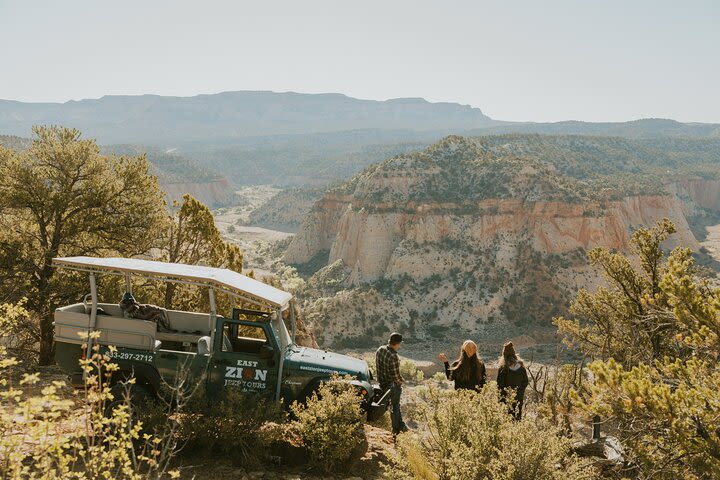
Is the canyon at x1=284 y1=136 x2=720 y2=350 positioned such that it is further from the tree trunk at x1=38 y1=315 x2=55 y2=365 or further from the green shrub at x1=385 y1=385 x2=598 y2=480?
the green shrub at x1=385 y1=385 x2=598 y2=480

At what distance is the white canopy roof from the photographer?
8367 millimetres

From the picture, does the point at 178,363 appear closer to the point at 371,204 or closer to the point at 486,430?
the point at 486,430

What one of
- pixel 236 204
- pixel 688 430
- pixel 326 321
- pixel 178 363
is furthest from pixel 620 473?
pixel 236 204

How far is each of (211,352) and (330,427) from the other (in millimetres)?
2375

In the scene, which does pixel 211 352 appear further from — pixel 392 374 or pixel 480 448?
pixel 480 448

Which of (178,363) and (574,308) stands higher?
(178,363)

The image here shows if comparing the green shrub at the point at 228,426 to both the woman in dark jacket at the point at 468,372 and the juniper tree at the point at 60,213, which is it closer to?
the woman in dark jacket at the point at 468,372

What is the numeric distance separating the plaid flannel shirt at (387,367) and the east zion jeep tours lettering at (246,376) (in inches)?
87.6

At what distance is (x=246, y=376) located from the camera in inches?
328

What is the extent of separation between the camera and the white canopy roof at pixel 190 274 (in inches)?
329

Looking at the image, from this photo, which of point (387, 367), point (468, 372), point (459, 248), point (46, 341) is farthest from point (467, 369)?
point (459, 248)

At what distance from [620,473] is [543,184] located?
52.4 m

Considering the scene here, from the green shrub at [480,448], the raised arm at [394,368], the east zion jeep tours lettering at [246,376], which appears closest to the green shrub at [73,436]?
the east zion jeep tours lettering at [246,376]

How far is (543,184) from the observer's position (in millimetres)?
56469
